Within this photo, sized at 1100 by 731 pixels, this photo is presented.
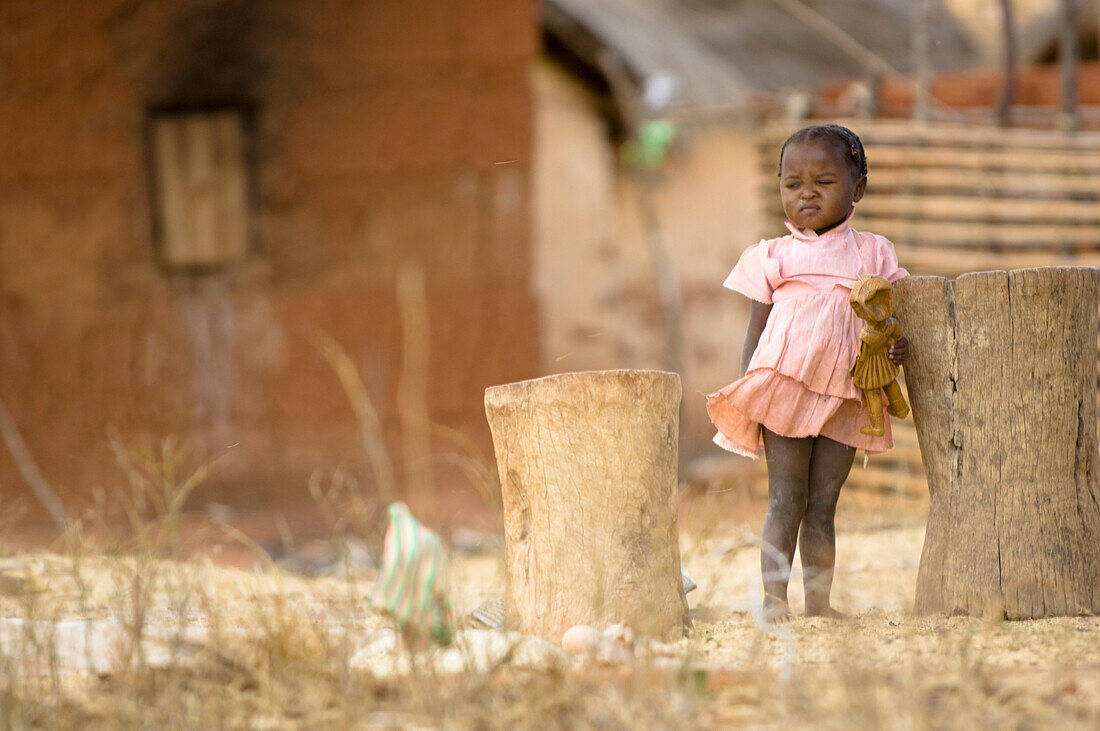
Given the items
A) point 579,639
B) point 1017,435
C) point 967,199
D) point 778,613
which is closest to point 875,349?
point 1017,435

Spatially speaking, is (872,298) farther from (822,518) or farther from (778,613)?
(778,613)

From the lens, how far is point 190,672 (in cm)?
231

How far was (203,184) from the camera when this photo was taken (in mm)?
7145

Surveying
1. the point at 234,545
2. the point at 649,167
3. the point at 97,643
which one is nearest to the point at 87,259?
the point at 234,545

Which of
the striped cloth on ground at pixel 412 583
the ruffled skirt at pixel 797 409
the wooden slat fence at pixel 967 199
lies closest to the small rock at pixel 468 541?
the wooden slat fence at pixel 967 199

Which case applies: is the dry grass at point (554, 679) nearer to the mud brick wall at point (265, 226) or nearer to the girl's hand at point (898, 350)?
the girl's hand at point (898, 350)

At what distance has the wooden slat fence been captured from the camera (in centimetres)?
553

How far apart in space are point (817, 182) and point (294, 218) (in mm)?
4825

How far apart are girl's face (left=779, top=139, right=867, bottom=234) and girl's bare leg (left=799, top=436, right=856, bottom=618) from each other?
54cm

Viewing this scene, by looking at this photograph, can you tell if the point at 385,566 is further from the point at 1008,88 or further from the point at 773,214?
the point at 1008,88

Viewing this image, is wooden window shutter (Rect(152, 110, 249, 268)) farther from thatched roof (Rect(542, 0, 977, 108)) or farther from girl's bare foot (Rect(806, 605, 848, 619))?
girl's bare foot (Rect(806, 605, 848, 619))

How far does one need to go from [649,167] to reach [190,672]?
21.0ft

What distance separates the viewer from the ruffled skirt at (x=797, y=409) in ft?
9.12

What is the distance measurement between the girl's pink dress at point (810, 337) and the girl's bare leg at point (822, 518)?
52mm
